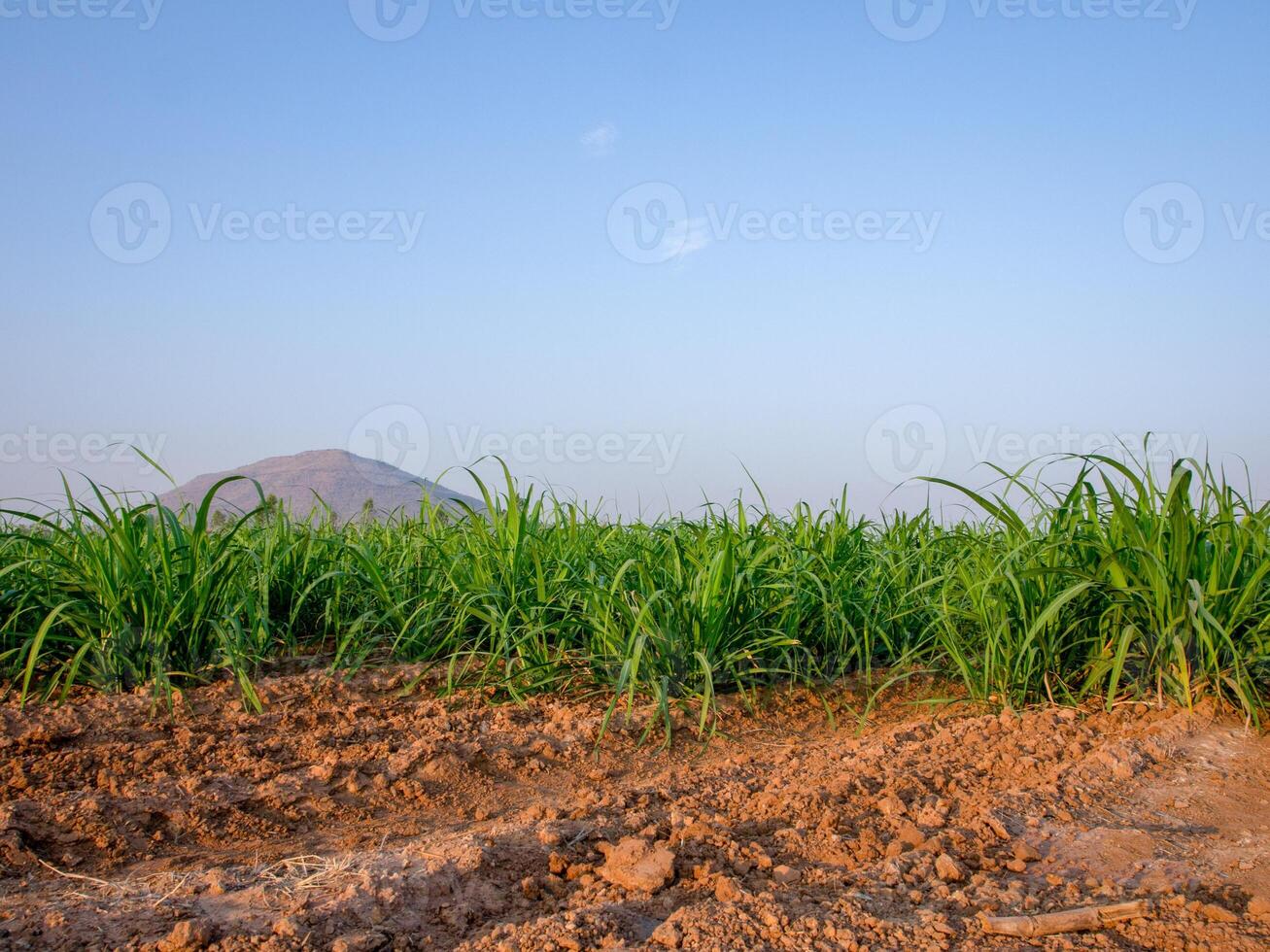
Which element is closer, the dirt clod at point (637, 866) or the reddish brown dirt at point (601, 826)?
the reddish brown dirt at point (601, 826)

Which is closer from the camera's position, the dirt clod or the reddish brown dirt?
the reddish brown dirt

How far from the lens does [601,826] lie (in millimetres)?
2141

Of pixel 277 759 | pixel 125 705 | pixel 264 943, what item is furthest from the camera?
pixel 125 705

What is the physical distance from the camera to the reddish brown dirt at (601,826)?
68.2 inches

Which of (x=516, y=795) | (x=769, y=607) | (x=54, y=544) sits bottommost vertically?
(x=516, y=795)

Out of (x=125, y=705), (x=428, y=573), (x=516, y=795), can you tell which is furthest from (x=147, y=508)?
(x=516, y=795)

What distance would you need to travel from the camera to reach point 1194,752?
8.60 ft

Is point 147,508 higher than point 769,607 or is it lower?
higher

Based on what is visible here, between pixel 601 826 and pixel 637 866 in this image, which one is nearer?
pixel 637 866

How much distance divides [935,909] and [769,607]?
171 centimetres

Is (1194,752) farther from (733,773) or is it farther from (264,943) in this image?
(264,943)

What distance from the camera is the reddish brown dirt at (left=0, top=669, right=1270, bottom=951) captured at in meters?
1.73

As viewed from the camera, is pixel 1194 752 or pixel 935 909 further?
pixel 1194 752

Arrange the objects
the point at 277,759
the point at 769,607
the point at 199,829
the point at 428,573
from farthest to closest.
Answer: the point at 428,573
the point at 769,607
the point at 277,759
the point at 199,829
